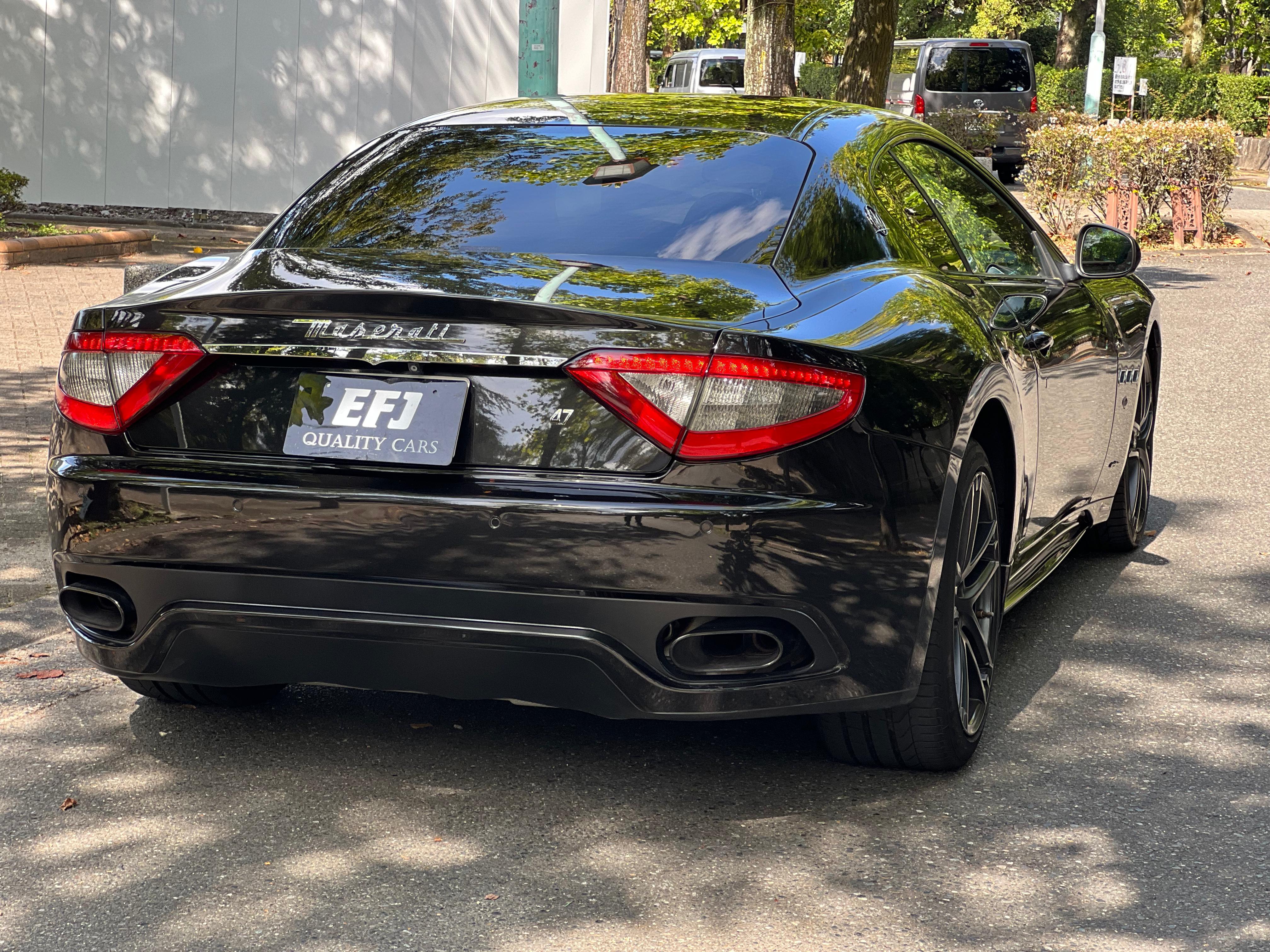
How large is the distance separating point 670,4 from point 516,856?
45549 mm

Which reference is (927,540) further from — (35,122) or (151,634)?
(35,122)

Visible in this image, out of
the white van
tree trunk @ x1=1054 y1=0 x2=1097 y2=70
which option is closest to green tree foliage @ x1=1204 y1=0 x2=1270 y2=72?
tree trunk @ x1=1054 y1=0 x2=1097 y2=70

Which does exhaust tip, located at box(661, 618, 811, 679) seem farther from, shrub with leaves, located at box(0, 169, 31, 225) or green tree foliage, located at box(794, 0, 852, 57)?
green tree foliage, located at box(794, 0, 852, 57)

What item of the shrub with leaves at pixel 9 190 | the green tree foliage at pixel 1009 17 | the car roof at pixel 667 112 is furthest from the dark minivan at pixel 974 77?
the green tree foliage at pixel 1009 17

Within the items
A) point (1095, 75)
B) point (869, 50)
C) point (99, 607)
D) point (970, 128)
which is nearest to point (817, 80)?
point (1095, 75)

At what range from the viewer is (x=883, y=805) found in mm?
3631

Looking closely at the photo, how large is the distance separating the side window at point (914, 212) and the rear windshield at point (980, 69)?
87.6ft

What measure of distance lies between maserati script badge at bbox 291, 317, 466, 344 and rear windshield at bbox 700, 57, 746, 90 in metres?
29.9

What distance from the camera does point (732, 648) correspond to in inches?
128

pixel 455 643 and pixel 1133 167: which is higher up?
pixel 1133 167

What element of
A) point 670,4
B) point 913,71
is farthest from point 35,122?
point 670,4

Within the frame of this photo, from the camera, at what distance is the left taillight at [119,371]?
3.32m

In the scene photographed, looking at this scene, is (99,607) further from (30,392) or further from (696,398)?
(30,392)

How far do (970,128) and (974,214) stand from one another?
20562 millimetres
